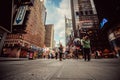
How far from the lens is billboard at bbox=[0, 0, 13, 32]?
2725 mm

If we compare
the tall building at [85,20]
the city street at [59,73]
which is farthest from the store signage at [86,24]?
the city street at [59,73]

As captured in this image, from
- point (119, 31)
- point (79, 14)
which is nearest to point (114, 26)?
point (119, 31)

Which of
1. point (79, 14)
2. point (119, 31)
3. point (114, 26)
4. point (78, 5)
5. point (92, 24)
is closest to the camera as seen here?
point (119, 31)

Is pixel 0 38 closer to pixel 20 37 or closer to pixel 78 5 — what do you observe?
pixel 20 37

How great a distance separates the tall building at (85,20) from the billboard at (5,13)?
42570mm

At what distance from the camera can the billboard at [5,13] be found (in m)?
2.72

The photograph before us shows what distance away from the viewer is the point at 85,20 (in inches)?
2387

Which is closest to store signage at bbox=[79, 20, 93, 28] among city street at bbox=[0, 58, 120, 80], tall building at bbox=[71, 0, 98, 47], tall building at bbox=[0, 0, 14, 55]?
tall building at bbox=[71, 0, 98, 47]

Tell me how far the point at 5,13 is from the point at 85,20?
2428 inches

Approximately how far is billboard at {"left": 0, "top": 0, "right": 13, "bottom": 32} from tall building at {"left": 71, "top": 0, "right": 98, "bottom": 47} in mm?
42570

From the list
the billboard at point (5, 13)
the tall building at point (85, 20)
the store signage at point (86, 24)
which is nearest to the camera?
the billboard at point (5, 13)

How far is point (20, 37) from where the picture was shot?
4406 cm

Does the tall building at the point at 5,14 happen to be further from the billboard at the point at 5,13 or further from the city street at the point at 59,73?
the city street at the point at 59,73

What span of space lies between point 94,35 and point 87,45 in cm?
3977
